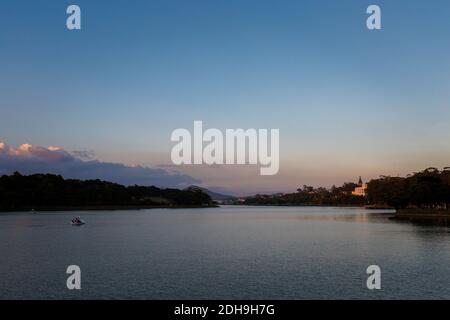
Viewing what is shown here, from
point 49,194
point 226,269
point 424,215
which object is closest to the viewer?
point 226,269

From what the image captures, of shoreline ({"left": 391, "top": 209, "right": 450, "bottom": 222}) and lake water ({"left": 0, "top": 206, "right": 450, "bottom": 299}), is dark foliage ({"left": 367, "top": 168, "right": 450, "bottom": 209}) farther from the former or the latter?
lake water ({"left": 0, "top": 206, "right": 450, "bottom": 299})

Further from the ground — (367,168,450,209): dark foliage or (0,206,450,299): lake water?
(367,168,450,209): dark foliage

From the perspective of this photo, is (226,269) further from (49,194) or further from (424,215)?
(49,194)

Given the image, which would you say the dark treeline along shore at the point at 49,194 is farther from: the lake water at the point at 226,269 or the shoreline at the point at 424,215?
the lake water at the point at 226,269

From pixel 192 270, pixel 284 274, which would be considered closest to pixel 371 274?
pixel 284 274

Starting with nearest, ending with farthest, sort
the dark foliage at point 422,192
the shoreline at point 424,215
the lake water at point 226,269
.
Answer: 1. the lake water at point 226,269
2. the shoreline at point 424,215
3. the dark foliage at point 422,192

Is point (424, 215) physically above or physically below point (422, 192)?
below

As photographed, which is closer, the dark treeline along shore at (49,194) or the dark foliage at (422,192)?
the dark foliage at (422,192)

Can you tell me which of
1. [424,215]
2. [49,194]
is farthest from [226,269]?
[49,194]

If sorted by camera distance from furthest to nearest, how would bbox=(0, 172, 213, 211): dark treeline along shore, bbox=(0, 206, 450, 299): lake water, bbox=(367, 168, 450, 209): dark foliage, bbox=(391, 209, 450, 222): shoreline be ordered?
1. bbox=(0, 172, 213, 211): dark treeline along shore
2. bbox=(367, 168, 450, 209): dark foliage
3. bbox=(391, 209, 450, 222): shoreline
4. bbox=(0, 206, 450, 299): lake water

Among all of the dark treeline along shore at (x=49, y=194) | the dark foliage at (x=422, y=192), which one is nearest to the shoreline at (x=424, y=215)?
the dark foliage at (x=422, y=192)

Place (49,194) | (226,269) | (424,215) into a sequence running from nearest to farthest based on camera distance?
(226,269) < (424,215) < (49,194)

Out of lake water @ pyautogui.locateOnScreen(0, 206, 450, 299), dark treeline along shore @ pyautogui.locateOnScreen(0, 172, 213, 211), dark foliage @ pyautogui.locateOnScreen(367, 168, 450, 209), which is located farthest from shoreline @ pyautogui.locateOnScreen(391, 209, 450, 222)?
dark treeline along shore @ pyautogui.locateOnScreen(0, 172, 213, 211)
